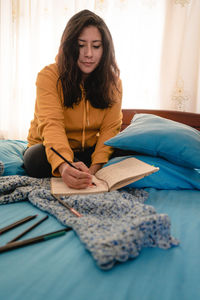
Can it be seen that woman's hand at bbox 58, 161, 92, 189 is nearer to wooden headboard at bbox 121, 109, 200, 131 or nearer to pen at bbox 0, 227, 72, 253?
pen at bbox 0, 227, 72, 253

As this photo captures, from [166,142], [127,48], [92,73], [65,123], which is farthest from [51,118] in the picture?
[127,48]

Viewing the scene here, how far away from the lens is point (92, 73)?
1.34 m

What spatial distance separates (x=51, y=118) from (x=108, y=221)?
2.17 ft

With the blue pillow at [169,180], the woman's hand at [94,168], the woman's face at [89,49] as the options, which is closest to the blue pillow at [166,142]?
the blue pillow at [169,180]

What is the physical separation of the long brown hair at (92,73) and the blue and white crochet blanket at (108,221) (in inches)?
23.0

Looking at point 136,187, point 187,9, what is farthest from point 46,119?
point 187,9

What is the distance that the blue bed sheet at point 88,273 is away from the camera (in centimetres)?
42

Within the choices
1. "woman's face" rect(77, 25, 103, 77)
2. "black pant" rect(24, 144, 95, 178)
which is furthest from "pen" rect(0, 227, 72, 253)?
"woman's face" rect(77, 25, 103, 77)

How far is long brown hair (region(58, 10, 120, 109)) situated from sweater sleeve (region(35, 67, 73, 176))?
53 millimetres

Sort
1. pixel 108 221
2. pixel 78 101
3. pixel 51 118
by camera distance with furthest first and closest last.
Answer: pixel 78 101 < pixel 51 118 < pixel 108 221

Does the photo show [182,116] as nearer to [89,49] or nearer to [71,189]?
[89,49]

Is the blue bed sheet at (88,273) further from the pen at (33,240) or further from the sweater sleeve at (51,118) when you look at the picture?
the sweater sleeve at (51,118)

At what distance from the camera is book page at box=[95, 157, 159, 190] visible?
33.8 inches

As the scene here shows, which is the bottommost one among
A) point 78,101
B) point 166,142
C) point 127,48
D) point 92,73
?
point 166,142
